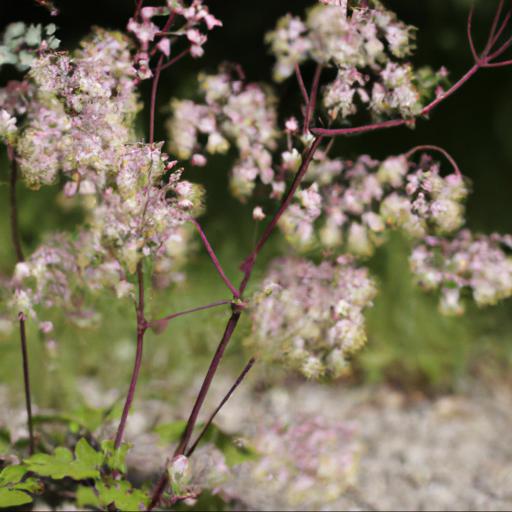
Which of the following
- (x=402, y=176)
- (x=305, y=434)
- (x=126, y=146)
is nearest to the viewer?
(x=126, y=146)

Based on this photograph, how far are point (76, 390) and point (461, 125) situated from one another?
206 cm

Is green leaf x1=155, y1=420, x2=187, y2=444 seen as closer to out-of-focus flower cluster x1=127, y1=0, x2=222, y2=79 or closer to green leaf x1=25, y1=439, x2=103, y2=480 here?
green leaf x1=25, y1=439, x2=103, y2=480

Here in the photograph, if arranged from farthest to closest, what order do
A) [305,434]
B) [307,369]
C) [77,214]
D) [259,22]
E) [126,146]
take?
1. [259,22]
2. [77,214]
3. [305,434]
4. [307,369]
5. [126,146]

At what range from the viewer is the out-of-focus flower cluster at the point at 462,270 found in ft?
5.08

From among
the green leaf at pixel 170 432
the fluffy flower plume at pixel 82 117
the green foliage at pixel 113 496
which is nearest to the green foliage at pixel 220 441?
the green leaf at pixel 170 432

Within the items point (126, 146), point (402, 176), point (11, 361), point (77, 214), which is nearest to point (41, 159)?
point (126, 146)

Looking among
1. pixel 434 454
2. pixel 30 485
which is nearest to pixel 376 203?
pixel 30 485

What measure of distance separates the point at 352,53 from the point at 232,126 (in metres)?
0.43

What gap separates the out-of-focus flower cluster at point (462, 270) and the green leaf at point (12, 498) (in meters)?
0.91

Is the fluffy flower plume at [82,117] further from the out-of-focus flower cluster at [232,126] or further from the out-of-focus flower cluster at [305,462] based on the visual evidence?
the out-of-focus flower cluster at [305,462]

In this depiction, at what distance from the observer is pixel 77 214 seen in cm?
297

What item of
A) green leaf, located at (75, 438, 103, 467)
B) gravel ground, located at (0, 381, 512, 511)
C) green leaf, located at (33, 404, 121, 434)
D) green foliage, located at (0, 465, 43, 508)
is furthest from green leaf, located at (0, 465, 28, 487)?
gravel ground, located at (0, 381, 512, 511)

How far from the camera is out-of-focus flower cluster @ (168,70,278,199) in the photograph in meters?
1.55

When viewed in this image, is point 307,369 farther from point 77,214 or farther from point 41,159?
point 77,214
